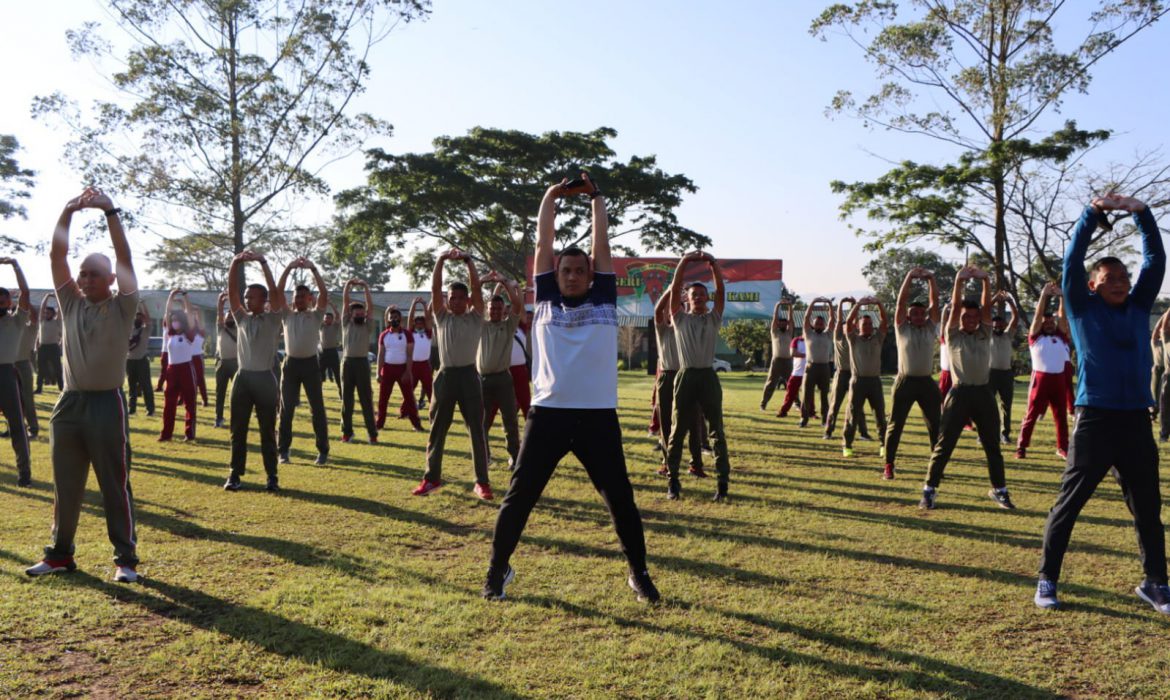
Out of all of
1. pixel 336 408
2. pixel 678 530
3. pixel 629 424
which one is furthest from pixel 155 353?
pixel 678 530

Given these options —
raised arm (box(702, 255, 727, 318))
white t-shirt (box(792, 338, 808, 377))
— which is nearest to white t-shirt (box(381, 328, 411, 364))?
raised arm (box(702, 255, 727, 318))

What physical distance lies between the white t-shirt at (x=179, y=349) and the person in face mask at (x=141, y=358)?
43cm

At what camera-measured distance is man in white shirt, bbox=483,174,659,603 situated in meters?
4.92

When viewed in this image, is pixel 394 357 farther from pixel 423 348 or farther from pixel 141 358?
pixel 141 358

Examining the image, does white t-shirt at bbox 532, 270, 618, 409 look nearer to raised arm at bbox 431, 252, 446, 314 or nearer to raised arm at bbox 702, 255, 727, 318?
raised arm at bbox 702, 255, 727, 318

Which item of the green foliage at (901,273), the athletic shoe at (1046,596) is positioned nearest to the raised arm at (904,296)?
the athletic shoe at (1046,596)

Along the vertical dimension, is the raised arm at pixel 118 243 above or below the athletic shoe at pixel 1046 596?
above

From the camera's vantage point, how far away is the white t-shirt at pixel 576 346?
491 cm

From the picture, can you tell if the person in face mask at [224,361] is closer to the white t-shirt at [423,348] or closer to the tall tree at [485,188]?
the white t-shirt at [423,348]

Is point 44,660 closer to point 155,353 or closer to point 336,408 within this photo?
point 336,408

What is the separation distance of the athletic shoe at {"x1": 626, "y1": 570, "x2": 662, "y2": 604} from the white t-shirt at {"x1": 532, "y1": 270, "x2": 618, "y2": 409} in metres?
1.06

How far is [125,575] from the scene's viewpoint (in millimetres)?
5289

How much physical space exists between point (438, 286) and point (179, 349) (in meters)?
6.05

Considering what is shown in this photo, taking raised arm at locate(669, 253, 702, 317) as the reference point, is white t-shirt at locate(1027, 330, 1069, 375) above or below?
below
